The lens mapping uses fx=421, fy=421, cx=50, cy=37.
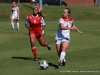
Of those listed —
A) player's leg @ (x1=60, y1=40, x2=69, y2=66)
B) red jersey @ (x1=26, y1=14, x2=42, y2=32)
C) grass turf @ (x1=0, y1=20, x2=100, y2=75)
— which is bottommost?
grass turf @ (x1=0, y1=20, x2=100, y2=75)

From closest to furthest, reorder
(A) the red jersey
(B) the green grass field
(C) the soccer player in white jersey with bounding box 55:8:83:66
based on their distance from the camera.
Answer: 1. (B) the green grass field
2. (C) the soccer player in white jersey with bounding box 55:8:83:66
3. (A) the red jersey

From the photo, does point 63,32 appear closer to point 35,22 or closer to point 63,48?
point 63,48

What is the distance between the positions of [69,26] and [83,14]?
50.0 m

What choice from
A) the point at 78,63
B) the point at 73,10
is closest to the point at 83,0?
the point at 73,10

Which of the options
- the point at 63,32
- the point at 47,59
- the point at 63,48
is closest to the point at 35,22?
the point at 47,59

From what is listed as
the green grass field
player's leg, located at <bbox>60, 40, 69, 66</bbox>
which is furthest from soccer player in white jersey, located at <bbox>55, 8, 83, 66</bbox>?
the green grass field

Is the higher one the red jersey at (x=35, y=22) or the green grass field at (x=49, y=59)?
the red jersey at (x=35, y=22)

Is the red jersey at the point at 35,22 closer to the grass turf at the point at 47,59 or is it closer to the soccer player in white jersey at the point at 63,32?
the grass turf at the point at 47,59

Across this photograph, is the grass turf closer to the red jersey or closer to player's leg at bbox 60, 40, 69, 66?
player's leg at bbox 60, 40, 69, 66

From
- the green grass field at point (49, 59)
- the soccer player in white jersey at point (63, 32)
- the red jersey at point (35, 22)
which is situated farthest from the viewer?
the red jersey at point (35, 22)

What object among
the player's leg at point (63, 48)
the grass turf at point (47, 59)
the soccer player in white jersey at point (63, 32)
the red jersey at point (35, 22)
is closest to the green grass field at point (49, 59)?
the grass turf at point (47, 59)

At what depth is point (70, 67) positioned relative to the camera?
48.7 feet

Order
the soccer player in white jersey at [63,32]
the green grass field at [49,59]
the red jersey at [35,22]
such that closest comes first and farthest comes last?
the green grass field at [49,59] < the soccer player in white jersey at [63,32] < the red jersey at [35,22]

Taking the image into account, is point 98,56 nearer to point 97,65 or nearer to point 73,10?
point 97,65
